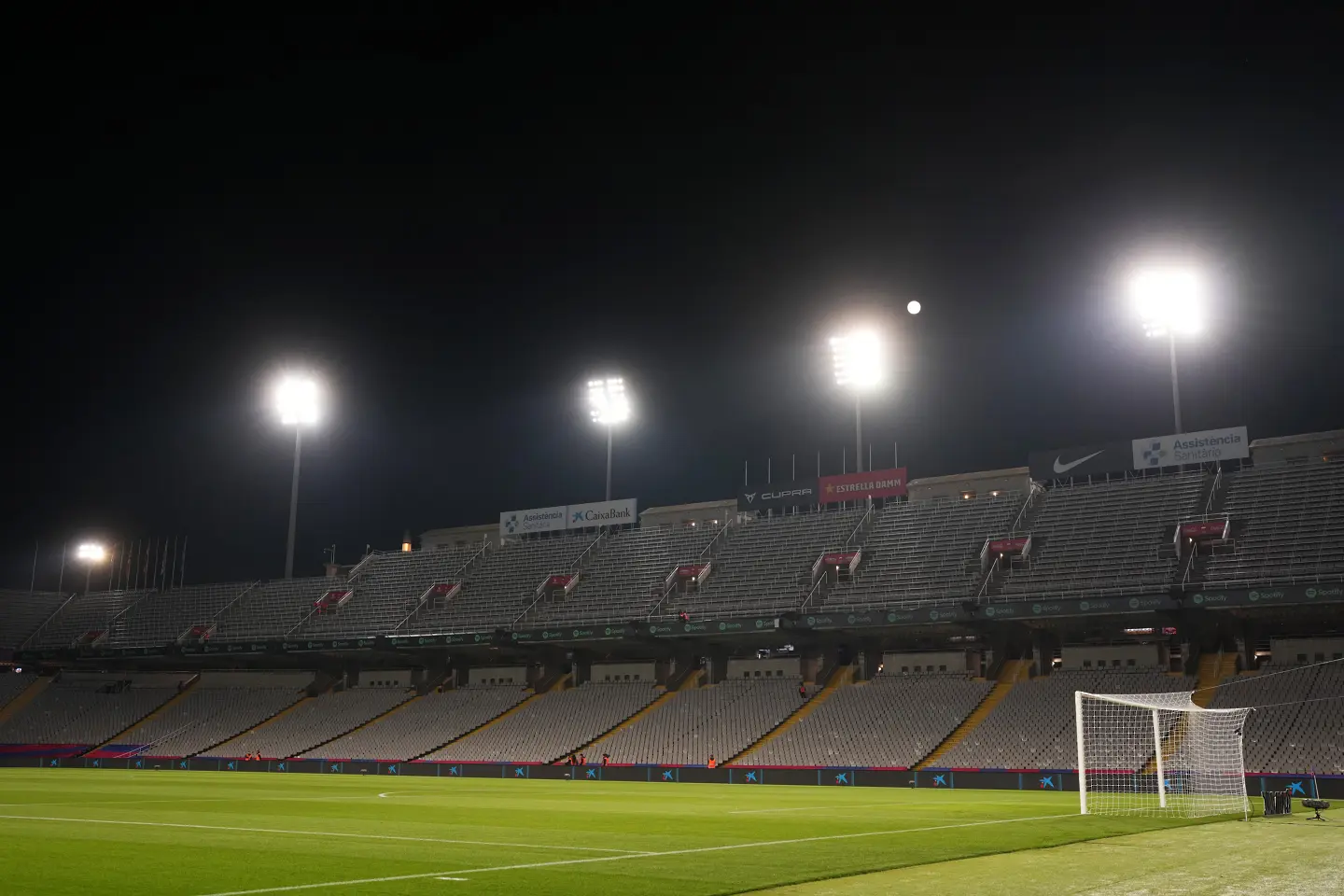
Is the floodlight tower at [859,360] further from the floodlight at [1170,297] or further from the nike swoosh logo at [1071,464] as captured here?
the floodlight at [1170,297]

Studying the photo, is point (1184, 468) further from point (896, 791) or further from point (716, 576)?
point (896, 791)

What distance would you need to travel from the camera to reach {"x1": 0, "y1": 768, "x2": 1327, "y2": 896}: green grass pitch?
41.8 feet

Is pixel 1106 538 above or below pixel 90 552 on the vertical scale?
below

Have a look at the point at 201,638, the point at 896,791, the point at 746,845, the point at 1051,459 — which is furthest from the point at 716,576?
the point at 746,845

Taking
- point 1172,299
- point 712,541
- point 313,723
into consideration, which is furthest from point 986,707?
point 313,723

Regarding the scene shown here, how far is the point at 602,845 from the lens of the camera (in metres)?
17.7

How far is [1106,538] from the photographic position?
170 ft

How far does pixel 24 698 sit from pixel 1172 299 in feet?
243

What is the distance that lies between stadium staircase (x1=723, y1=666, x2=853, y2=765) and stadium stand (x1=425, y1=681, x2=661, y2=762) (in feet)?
27.8

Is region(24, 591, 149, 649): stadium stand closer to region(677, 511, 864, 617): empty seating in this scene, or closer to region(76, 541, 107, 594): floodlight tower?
region(76, 541, 107, 594): floodlight tower

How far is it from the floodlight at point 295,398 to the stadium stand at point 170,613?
50.4ft

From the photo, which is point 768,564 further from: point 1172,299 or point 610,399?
point 1172,299

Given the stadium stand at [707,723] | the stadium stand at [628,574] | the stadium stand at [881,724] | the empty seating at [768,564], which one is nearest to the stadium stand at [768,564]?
the empty seating at [768,564]

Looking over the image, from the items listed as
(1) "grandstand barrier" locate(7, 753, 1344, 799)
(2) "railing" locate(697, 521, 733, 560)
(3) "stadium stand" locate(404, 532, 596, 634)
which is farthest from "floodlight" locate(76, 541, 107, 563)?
(2) "railing" locate(697, 521, 733, 560)
